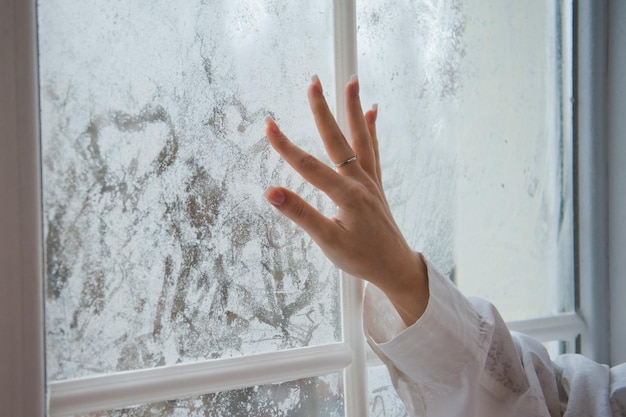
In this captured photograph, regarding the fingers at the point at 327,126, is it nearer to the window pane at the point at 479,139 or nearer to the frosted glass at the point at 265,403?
the window pane at the point at 479,139

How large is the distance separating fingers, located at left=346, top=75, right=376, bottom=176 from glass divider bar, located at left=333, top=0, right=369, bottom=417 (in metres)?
0.09

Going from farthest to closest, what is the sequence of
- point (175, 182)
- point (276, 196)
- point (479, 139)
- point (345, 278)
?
point (479, 139) < point (345, 278) < point (175, 182) < point (276, 196)

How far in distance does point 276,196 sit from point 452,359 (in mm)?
415

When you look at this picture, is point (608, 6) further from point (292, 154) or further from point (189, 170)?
point (189, 170)

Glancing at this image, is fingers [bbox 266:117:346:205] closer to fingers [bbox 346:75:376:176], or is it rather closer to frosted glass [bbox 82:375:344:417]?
fingers [bbox 346:75:376:176]

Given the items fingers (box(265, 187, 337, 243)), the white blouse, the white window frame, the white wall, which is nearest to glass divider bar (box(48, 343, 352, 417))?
the white window frame

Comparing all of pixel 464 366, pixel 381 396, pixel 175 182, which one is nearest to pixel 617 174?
pixel 464 366

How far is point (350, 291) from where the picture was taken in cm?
87

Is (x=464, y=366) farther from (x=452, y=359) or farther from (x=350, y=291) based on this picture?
(x=350, y=291)

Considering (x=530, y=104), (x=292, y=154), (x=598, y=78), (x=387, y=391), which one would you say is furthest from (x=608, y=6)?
(x=387, y=391)

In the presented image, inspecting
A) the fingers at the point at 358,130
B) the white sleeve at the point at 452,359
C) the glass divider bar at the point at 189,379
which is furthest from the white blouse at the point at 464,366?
the fingers at the point at 358,130

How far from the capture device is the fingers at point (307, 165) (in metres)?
0.71

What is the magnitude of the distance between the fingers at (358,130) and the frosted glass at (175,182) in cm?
11

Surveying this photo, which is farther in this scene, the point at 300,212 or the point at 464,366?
the point at 464,366
